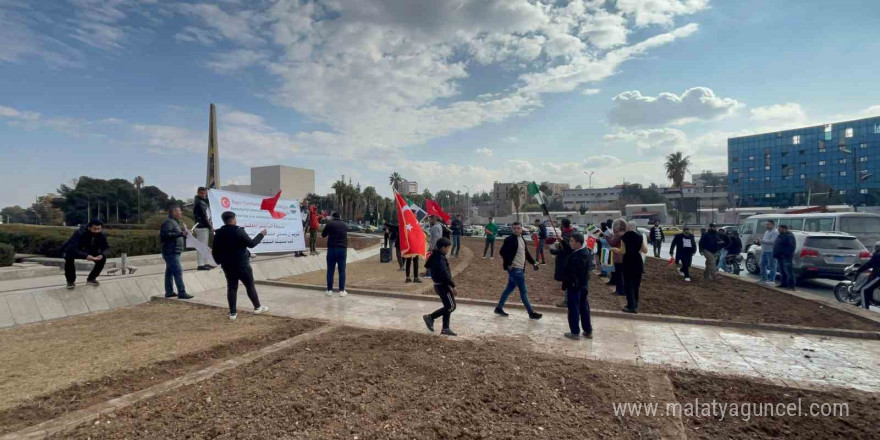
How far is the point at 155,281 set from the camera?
Result: 912 cm

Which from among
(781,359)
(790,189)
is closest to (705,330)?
(781,359)

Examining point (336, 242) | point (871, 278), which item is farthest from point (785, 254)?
point (336, 242)

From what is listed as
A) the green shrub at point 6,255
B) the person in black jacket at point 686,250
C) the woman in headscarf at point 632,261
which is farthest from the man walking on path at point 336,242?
the green shrub at point 6,255

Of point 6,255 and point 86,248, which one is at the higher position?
point 86,248

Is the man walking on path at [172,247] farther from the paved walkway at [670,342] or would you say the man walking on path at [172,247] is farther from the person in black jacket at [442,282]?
the person in black jacket at [442,282]

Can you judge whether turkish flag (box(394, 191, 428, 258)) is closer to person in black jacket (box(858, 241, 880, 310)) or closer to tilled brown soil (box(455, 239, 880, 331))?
tilled brown soil (box(455, 239, 880, 331))

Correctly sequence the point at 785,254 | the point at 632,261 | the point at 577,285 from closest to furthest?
the point at 577,285 < the point at 632,261 < the point at 785,254

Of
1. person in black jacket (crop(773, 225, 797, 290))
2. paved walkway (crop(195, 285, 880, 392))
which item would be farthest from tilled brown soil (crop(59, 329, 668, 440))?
person in black jacket (crop(773, 225, 797, 290))

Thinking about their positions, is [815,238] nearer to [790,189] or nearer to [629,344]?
[629,344]

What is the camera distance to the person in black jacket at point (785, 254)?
405 inches

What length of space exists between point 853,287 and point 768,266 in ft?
10.00

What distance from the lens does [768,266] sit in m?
11.8

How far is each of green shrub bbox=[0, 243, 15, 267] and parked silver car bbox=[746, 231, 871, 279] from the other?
21.5 meters

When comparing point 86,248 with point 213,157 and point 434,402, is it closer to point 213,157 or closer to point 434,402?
point 213,157
